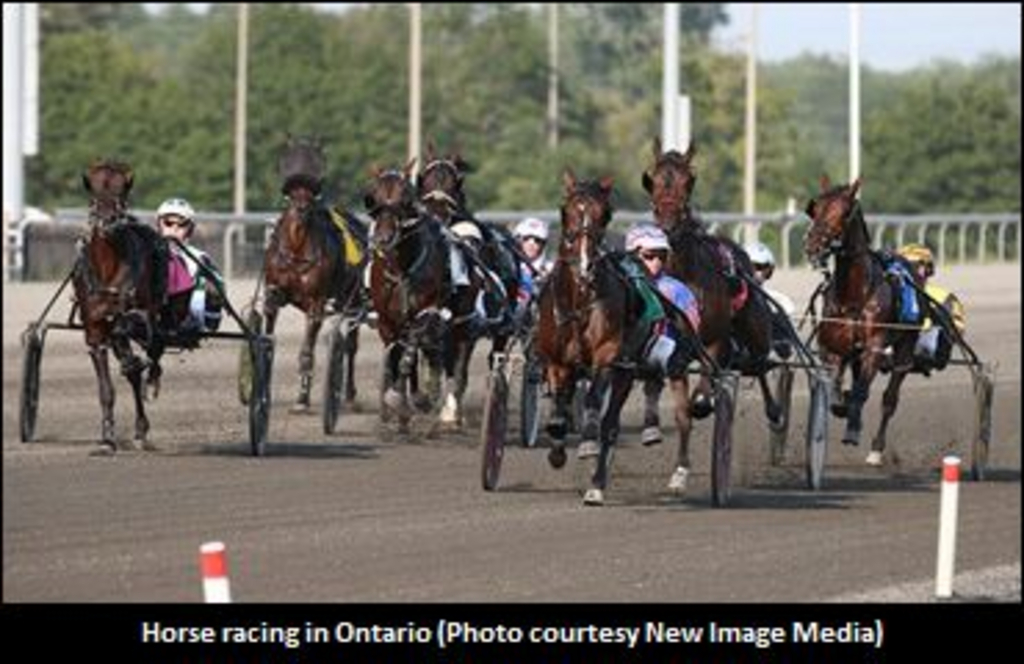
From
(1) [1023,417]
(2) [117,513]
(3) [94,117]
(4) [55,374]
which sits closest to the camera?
(2) [117,513]

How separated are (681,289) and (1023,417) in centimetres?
1230

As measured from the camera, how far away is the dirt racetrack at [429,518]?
13750mm

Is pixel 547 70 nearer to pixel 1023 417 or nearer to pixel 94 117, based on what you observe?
pixel 94 117

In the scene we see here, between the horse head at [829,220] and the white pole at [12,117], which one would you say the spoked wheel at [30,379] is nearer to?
the horse head at [829,220]

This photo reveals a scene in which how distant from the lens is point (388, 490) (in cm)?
1814

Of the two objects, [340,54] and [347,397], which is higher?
[340,54]

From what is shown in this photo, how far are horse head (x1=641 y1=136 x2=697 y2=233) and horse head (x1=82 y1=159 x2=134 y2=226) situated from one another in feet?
10.2

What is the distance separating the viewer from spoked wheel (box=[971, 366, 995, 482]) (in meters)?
21.3

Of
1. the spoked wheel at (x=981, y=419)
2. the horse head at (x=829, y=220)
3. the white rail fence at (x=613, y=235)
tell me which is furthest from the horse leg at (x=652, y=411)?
the white rail fence at (x=613, y=235)

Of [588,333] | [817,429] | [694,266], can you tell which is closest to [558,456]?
[588,333]

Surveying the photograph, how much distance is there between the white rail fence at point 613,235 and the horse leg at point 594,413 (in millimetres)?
8544

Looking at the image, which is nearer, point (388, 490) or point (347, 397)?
point (388, 490)

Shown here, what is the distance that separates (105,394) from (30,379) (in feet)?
3.79

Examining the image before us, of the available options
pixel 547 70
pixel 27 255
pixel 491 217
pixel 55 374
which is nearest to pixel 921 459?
pixel 55 374
